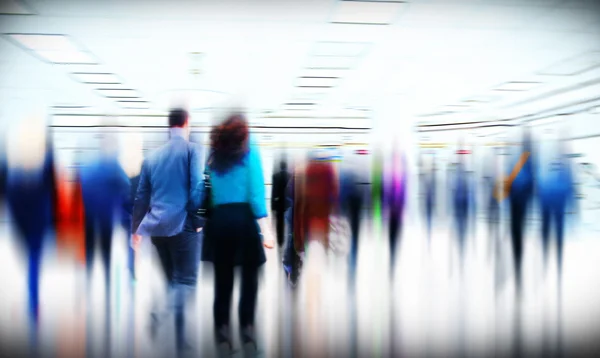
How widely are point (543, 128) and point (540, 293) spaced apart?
119 centimetres

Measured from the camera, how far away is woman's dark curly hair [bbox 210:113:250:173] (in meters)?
2.62

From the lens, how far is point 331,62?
138 inches

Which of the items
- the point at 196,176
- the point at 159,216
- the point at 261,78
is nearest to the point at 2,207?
the point at 159,216

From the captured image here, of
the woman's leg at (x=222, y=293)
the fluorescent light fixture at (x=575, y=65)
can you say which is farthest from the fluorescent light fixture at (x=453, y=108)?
the woman's leg at (x=222, y=293)

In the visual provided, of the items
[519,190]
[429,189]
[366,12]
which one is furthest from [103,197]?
[519,190]

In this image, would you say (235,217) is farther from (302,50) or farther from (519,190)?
(519,190)

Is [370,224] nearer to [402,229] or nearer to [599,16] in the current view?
[402,229]

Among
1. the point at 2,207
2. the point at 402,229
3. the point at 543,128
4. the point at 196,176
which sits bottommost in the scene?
the point at 402,229

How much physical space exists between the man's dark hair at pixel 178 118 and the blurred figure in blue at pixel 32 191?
32.3 inches

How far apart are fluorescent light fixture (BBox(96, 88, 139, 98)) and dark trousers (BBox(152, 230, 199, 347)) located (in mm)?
1084

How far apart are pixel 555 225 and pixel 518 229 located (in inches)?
10.7

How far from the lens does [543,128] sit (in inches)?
129

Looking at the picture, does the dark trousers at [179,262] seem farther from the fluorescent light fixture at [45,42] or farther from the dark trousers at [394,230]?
the fluorescent light fixture at [45,42]

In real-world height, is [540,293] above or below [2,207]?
below
